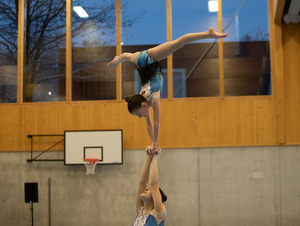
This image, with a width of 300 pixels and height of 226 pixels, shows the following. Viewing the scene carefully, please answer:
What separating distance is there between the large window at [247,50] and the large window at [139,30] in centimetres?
156

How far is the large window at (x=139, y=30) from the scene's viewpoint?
8320 millimetres

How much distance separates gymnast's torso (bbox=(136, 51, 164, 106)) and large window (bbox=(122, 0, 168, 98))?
4.36 m

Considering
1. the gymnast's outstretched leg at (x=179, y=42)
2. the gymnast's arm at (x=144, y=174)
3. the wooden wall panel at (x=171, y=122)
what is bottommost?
the gymnast's arm at (x=144, y=174)

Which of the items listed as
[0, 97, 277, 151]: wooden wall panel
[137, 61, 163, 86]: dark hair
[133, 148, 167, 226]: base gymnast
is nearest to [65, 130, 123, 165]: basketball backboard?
[0, 97, 277, 151]: wooden wall panel

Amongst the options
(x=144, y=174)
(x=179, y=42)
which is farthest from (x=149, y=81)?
(x=144, y=174)

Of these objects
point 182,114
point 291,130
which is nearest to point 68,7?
point 182,114

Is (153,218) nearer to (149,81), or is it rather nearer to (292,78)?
(149,81)

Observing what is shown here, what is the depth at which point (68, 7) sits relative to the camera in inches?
336

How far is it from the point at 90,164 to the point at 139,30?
11.3 feet

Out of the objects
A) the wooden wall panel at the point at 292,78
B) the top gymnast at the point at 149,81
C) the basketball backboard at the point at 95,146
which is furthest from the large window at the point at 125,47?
the top gymnast at the point at 149,81

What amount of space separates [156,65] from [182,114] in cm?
426

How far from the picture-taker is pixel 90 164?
7742mm

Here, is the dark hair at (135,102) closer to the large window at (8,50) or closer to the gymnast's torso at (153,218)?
the gymnast's torso at (153,218)

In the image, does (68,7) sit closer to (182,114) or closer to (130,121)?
(130,121)
